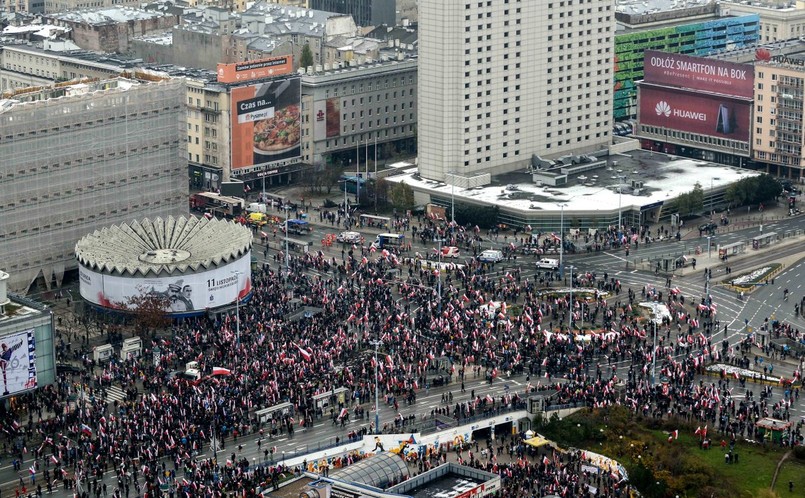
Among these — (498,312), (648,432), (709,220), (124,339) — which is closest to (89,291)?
(124,339)

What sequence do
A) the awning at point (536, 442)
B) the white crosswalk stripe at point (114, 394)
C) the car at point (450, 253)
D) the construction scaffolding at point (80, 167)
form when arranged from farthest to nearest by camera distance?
the car at point (450, 253) → the construction scaffolding at point (80, 167) → the white crosswalk stripe at point (114, 394) → the awning at point (536, 442)

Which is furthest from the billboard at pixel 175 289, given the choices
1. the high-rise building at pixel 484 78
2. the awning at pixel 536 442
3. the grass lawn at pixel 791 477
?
the grass lawn at pixel 791 477

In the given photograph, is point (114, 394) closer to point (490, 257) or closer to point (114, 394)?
point (114, 394)

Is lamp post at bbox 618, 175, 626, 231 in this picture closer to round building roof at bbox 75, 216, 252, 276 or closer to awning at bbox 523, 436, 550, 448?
round building roof at bbox 75, 216, 252, 276

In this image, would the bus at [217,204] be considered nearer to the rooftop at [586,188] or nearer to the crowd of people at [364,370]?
the rooftop at [586,188]

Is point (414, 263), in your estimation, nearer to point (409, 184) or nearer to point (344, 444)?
point (409, 184)

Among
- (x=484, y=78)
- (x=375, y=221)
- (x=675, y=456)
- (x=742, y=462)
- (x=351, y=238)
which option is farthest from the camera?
(x=484, y=78)

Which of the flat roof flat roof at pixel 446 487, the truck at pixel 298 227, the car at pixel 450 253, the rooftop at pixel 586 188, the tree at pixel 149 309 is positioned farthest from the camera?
the rooftop at pixel 586 188

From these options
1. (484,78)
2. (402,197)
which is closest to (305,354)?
(402,197)

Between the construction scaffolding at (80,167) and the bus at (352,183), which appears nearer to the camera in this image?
the construction scaffolding at (80,167)
